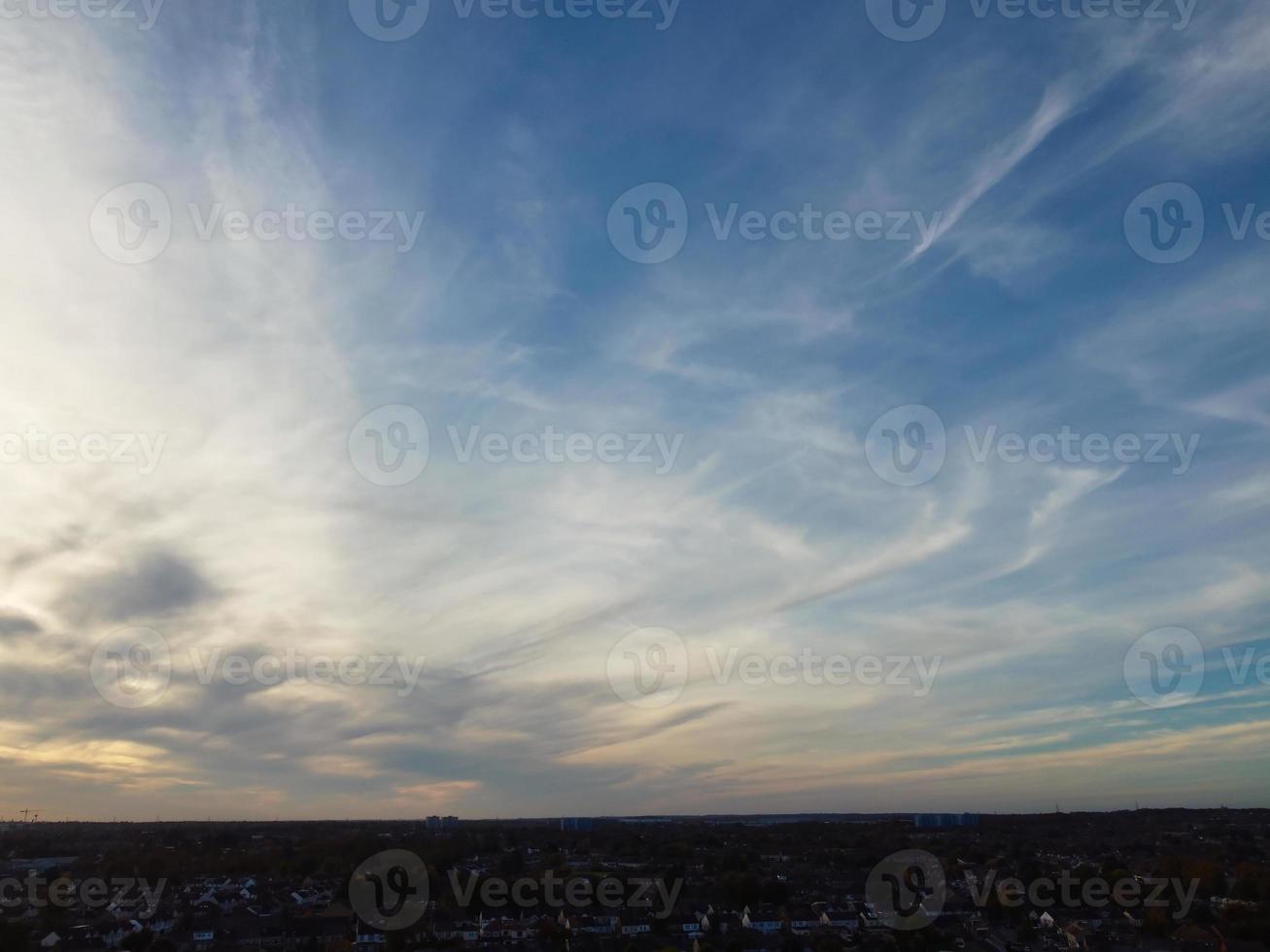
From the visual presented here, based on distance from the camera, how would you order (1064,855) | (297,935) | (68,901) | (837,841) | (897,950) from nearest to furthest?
(897,950)
(297,935)
(68,901)
(1064,855)
(837,841)

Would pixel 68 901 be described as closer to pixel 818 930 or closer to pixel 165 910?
pixel 165 910

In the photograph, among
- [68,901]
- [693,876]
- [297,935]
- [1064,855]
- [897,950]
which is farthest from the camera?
[1064,855]

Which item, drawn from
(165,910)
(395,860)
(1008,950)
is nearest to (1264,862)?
(1008,950)

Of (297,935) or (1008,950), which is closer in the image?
(1008,950)

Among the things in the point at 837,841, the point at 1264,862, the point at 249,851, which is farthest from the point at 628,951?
the point at 837,841

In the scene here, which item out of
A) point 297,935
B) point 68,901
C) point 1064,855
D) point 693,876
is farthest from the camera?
point 1064,855

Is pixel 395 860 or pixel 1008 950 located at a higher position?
pixel 395 860

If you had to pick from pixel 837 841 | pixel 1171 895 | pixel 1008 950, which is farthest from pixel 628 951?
pixel 837 841

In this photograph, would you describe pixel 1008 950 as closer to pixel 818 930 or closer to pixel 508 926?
pixel 818 930

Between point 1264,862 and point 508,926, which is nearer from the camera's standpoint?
point 508,926
